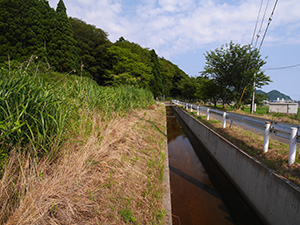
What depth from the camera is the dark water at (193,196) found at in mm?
3949

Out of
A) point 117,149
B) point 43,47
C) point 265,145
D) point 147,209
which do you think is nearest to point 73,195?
point 147,209

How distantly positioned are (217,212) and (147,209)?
2352 millimetres

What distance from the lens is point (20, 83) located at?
2498 millimetres

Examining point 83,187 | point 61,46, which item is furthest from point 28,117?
→ point 61,46

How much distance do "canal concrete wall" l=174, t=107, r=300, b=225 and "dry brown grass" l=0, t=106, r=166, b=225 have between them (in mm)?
2054

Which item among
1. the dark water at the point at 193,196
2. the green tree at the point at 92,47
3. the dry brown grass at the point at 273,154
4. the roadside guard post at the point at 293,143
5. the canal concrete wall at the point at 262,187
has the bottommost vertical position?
the dark water at the point at 193,196

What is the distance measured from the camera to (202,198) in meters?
4.66

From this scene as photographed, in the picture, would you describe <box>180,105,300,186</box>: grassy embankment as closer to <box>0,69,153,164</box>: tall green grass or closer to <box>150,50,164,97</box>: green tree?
<box>0,69,153,164</box>: tall green grass

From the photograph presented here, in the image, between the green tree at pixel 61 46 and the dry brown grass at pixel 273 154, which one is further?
the green tree at pixel 61 46

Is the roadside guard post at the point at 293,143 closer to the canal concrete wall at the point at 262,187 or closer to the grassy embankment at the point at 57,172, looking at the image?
the canal concrete wall at the point at 262,187

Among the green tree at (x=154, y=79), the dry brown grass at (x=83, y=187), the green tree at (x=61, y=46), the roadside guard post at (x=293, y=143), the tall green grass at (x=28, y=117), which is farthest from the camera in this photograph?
the green tree at (x=154, y=79)

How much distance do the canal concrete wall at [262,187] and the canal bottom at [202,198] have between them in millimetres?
313

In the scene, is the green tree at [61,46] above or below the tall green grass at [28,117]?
above

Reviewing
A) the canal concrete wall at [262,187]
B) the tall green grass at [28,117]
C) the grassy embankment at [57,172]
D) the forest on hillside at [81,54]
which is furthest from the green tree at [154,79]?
the tall green grass at [28,117]
